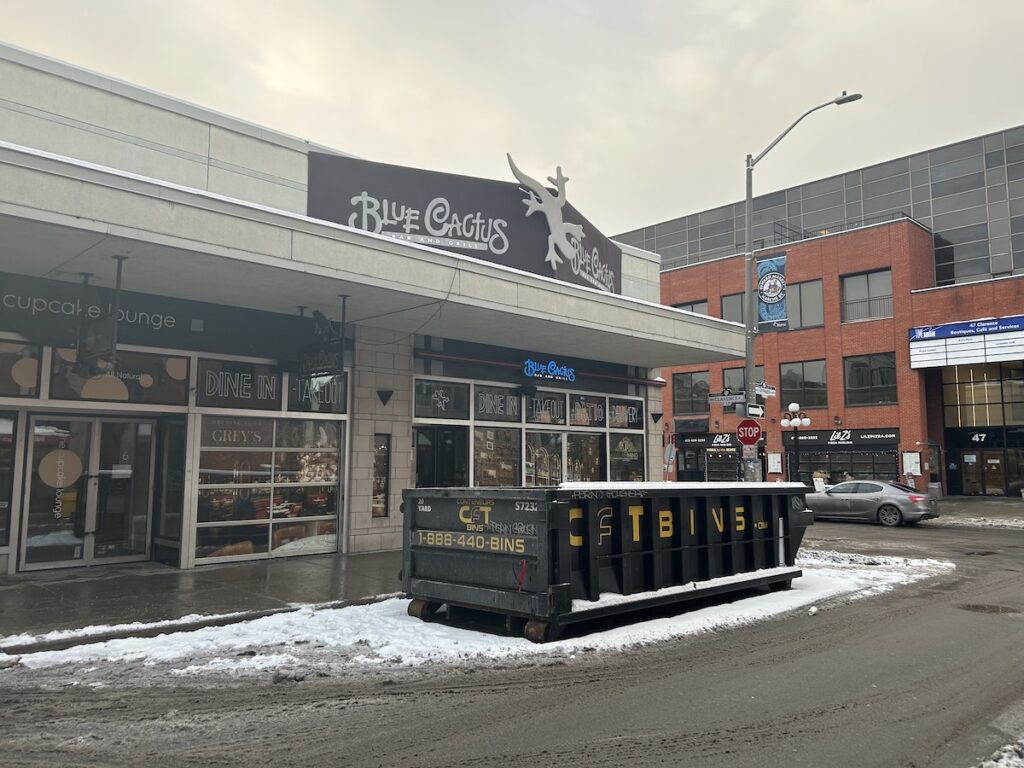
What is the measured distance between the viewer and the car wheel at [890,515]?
73.9 ft

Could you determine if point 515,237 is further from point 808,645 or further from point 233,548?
point 808,645

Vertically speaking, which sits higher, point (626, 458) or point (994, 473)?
point (626, 458)

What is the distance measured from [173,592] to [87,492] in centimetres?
287

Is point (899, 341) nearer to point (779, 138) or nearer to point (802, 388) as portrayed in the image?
point (802, 388)

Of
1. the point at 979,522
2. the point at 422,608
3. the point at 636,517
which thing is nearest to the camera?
the point at 422,608

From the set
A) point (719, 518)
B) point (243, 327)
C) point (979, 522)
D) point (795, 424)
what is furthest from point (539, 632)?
point (795, 424)

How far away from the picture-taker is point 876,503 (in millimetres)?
22781

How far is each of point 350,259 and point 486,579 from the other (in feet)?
16.4

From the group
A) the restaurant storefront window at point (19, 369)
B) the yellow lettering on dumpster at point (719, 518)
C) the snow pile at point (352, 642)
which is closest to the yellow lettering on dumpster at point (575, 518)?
the snow pile at point (352, 642)

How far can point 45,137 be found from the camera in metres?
9.82

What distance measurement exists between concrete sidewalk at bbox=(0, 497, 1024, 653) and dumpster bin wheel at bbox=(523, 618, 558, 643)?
9.40ft

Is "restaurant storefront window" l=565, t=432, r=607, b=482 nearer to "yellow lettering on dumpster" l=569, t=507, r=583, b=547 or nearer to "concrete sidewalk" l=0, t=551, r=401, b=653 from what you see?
"concrete sidewalk" l=0, t=551, r=401, b=653

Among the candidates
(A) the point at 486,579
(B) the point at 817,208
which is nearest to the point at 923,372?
(B) the point at 817,208

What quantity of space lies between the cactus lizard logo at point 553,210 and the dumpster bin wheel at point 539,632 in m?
9.32
